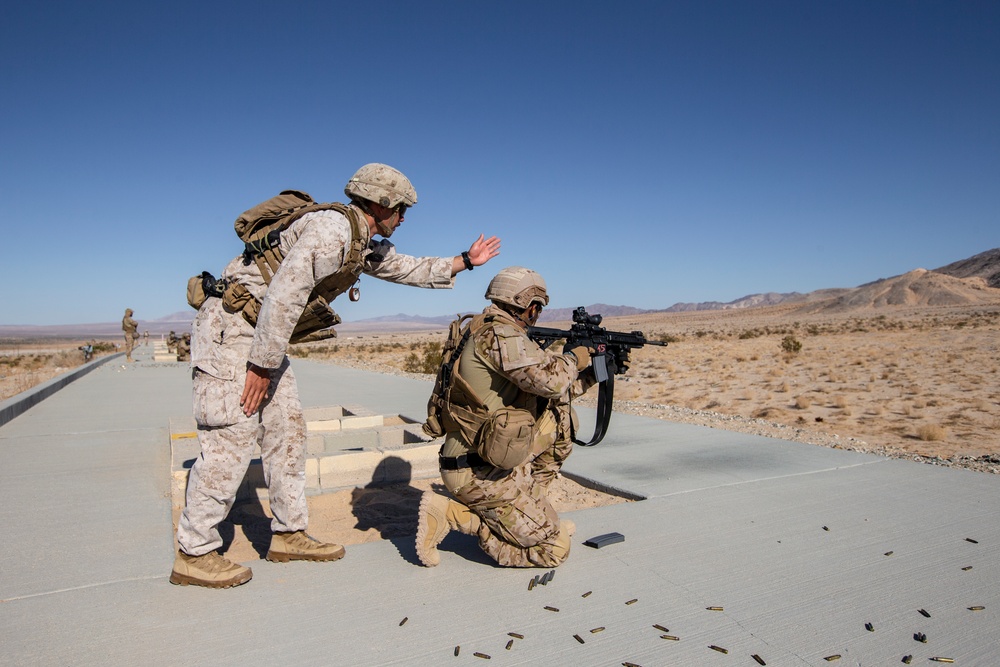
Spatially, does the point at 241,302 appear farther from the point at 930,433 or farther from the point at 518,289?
the point at 930,433

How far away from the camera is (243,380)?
10.1ft

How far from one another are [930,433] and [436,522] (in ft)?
26.0

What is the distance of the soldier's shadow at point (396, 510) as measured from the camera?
3621mm

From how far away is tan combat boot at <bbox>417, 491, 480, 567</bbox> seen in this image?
3.23m

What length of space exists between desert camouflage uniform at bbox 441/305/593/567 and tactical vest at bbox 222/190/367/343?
2.20 ft

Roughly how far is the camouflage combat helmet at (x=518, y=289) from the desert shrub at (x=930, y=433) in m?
7.49

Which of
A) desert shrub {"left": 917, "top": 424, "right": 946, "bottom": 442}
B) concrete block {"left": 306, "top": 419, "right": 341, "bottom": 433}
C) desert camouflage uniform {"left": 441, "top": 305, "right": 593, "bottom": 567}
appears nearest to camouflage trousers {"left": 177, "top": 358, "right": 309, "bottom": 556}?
desert camouflage uniform {"left": 441, "top": 305, "right": 593, "bottom": 567}

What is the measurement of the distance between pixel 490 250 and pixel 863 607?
7.70 feet

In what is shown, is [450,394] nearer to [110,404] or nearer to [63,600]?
[63,600]

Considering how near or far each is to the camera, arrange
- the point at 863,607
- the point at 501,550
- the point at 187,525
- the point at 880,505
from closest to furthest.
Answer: the point at 863,607
the point at 187,525
the point at 501,550
the point at 880,505

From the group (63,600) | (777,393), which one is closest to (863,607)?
(63,600)

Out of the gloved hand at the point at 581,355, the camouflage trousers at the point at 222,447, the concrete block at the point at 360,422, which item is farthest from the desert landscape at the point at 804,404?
the concrete block at the point at 360,422

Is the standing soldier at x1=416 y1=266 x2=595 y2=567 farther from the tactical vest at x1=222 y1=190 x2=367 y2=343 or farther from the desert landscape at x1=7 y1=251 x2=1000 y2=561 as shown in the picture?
the desert landscape at x1=7 y1=251 x2=1000 y2=561

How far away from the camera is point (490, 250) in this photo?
357cm
